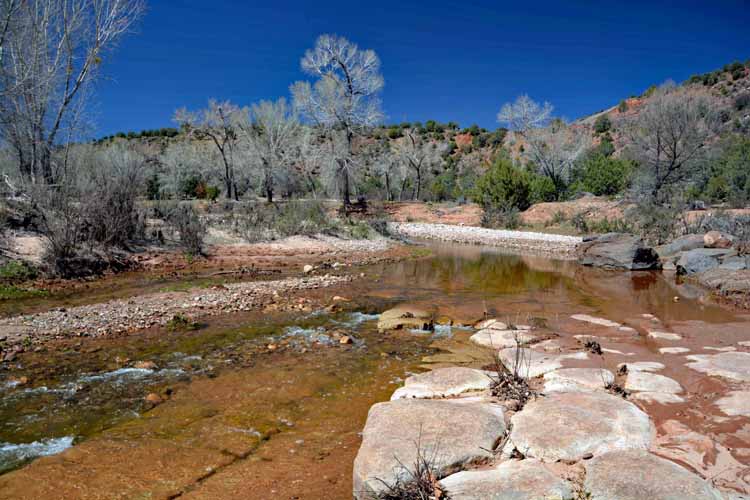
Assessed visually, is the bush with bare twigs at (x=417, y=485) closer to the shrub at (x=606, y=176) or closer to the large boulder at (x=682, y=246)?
the large boulder at (x=682, y=246)

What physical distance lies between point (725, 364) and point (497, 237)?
16611mm

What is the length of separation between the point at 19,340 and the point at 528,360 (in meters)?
6.51

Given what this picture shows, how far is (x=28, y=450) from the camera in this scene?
358 cm

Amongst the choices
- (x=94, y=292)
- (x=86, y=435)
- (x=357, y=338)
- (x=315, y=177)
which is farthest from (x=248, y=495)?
(x=315, y=177)

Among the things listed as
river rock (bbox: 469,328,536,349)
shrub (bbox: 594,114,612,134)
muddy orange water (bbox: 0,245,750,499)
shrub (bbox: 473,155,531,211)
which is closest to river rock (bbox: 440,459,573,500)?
muddy orange water (bbox: 0,245,750,499)

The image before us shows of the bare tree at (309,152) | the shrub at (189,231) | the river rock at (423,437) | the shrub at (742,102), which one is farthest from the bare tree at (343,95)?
the shrub at (742,102)

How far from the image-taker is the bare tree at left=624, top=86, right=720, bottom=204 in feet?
73.6

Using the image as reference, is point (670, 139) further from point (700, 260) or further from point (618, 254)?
point (700, 260)

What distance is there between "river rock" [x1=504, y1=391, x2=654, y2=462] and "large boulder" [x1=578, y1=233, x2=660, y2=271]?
11396 mm

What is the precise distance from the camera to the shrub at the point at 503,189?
2644cm

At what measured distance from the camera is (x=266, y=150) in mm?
32406

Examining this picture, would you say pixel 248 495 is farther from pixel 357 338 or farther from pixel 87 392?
pixel 357 338

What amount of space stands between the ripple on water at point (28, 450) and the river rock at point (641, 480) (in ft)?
12.7

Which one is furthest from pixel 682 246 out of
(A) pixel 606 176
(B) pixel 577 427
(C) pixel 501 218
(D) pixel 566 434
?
(A) pixel 606 176
